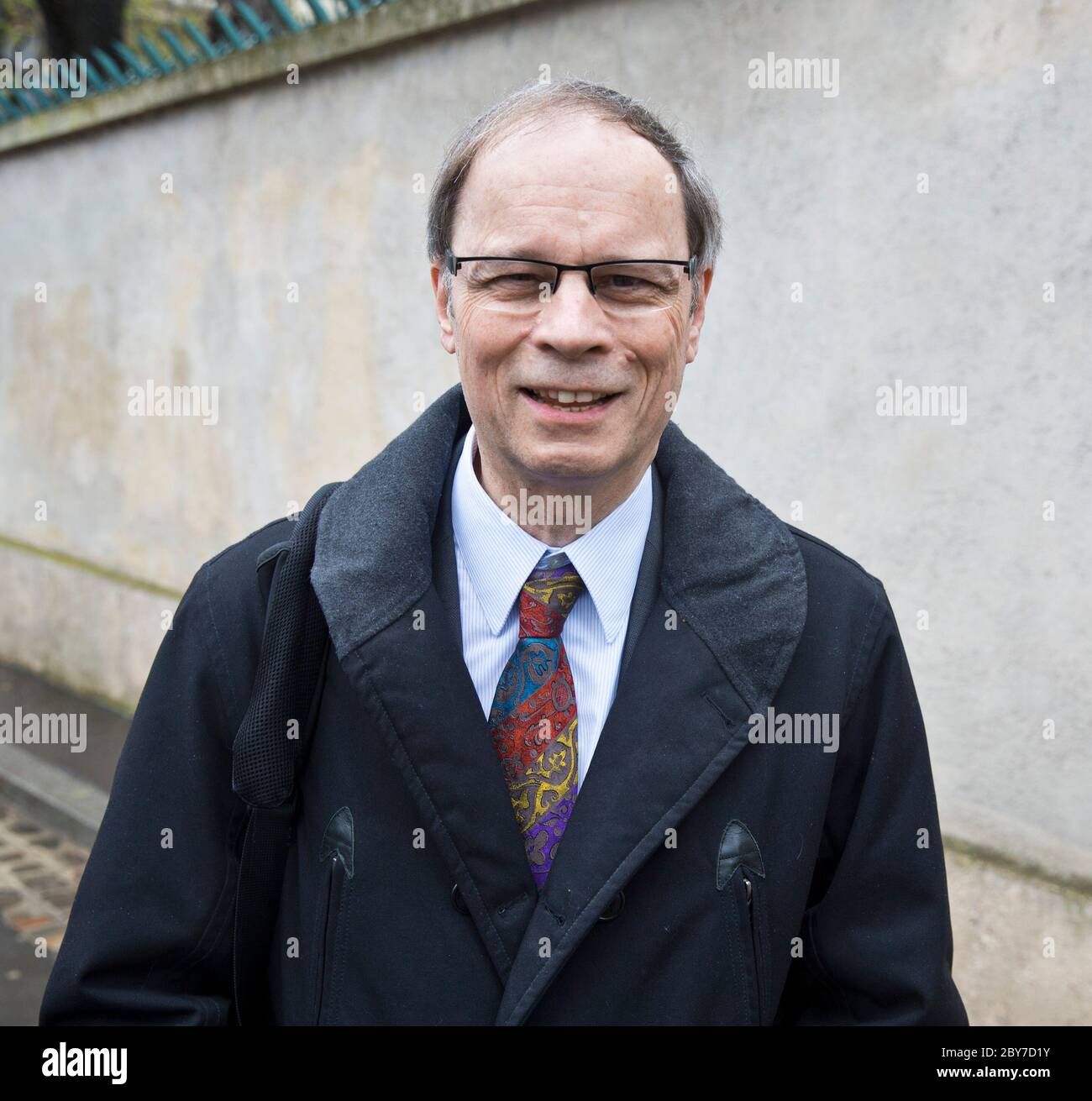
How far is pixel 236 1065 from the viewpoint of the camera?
5.53ft

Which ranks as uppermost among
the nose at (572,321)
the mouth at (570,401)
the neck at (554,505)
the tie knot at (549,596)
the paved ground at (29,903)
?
the nose at (572,321)

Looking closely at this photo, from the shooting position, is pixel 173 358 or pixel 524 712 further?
pixel 173 358

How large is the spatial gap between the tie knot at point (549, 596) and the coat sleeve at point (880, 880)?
1.50 feet

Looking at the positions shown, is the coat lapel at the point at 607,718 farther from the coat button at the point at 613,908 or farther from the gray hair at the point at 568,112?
the gray hair at the point at 568,112

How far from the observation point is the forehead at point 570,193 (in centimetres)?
170

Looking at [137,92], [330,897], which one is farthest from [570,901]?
[137,92]

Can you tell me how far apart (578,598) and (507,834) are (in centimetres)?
39

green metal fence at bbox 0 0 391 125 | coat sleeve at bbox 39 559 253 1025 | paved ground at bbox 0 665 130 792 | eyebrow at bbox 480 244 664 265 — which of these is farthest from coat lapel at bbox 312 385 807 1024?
paved ground at bbox 0 665 130 792

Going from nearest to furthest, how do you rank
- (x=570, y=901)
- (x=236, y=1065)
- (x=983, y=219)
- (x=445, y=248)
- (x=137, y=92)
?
(x=570, y=901)
(x=236, y=1065)
(x=445, y=248)
(x=983, y=219)
(x=137, y=92)

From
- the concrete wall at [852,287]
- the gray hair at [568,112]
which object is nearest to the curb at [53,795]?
the concrete wall at [852,287]

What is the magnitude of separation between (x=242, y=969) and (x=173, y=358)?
5308mm

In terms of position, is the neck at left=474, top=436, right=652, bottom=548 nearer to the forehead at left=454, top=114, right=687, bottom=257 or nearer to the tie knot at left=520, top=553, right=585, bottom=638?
the tie knot at left=520, top=553, right=585, bottom=638

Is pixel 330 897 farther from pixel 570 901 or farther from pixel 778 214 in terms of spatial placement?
pixel 778 214

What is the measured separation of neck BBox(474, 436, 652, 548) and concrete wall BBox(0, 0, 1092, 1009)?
6.17 ft
